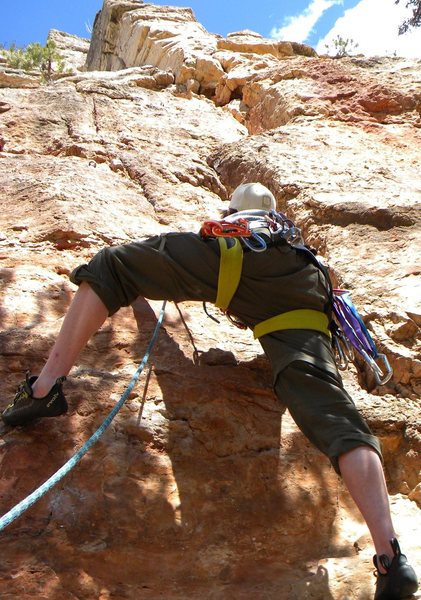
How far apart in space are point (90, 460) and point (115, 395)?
0.36 metres

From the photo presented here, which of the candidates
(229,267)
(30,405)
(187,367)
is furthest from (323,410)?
(30,405)

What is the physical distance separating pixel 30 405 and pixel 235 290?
0.97 meters

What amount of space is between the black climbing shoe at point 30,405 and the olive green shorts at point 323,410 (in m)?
0.88

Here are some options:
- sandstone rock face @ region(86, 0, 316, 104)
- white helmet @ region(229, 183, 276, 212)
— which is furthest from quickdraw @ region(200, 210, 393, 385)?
sandstone rock face @ region(86, 0, 316, 104)

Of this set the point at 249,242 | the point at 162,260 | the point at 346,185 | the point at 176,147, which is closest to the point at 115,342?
the point at 162,260

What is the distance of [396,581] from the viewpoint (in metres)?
2.05

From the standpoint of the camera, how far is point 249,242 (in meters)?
2.88

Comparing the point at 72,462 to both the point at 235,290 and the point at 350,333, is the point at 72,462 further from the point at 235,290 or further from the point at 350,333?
the point at 350,333

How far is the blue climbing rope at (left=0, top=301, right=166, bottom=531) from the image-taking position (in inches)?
77.5

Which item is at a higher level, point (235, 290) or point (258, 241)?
point (258, 241)

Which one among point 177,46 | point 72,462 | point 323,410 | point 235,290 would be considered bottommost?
point 72,462

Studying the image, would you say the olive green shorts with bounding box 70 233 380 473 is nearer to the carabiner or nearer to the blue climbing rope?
the carabiner

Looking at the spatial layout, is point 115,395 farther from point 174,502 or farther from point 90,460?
point 174,502

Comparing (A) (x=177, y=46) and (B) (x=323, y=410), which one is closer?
(B) (x=323, y=410)
